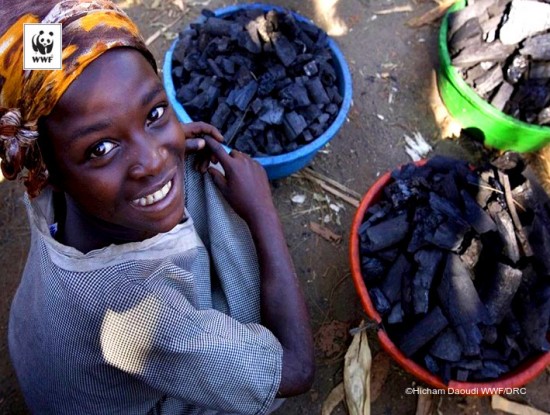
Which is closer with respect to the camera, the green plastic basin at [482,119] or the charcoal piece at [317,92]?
the charcoal piece at [317,92]

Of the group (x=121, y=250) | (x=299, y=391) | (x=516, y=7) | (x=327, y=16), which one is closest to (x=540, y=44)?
(x=516, y=7)

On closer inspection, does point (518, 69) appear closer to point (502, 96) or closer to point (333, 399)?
point (502, 96)

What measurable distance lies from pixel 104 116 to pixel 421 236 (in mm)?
1923

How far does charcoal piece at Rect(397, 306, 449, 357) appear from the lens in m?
2.60

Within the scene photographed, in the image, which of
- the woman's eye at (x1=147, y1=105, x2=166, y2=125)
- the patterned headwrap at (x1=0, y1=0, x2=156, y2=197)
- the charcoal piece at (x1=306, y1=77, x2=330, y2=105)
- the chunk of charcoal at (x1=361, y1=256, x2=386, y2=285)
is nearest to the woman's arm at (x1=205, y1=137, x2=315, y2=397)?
the woman's eye at (x1=147, y1=105, x2=166, y2=125)

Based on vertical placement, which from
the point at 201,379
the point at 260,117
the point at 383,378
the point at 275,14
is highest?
the point at 275,14

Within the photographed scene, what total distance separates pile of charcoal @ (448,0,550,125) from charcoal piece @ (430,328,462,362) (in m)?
1.78

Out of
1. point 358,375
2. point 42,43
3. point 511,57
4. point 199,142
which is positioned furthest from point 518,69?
point 42,43

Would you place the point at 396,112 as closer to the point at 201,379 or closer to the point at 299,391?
the point at 299,391

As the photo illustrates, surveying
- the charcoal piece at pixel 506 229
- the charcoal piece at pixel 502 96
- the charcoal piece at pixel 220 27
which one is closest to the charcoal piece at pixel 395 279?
the charcoal piece at pixel 506 229

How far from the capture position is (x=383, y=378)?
302cm

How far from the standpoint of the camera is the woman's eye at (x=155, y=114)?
150 centimetres

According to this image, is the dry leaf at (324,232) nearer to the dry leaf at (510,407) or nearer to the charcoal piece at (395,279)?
the charcoal piece at (395,279)

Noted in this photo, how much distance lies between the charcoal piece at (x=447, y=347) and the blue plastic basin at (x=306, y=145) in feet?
4.22
